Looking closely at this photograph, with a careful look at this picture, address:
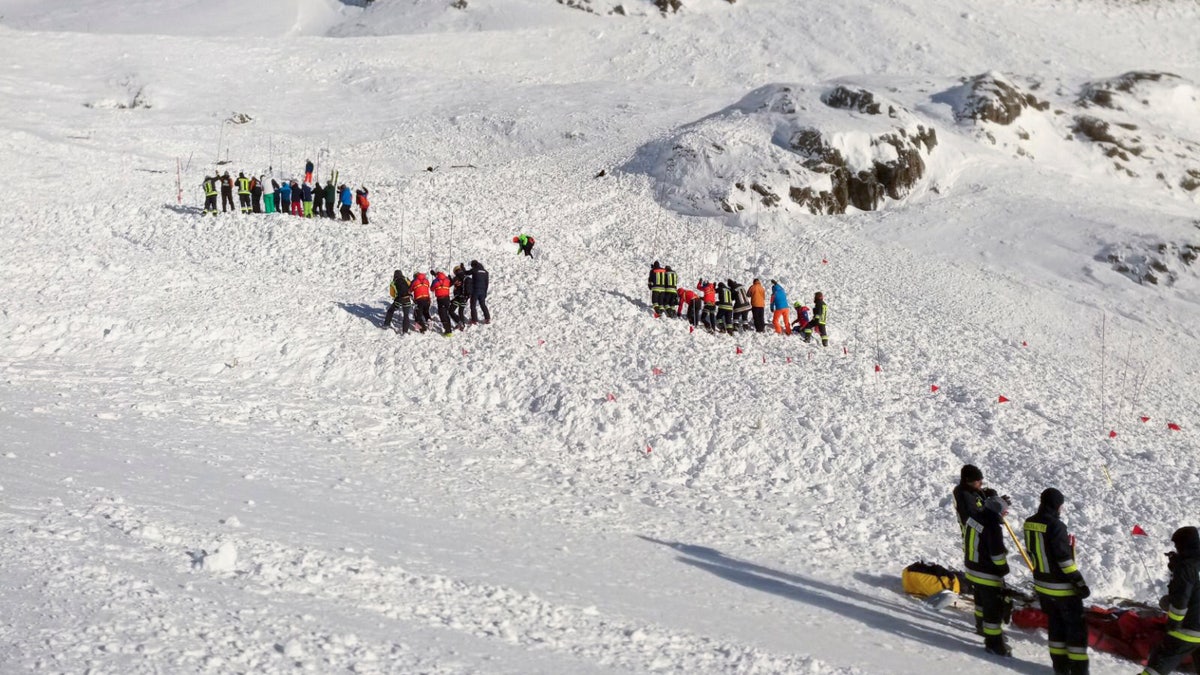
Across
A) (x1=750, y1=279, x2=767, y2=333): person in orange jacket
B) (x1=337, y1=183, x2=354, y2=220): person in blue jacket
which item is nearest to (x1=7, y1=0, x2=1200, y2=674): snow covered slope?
(x1=750, y1=279, x2=767, y2=333): person in orange jacket

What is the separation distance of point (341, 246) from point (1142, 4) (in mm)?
→ 66397

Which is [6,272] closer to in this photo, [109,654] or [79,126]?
[109,654]

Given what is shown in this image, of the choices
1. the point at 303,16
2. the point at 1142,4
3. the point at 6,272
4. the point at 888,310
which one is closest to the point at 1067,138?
the point at 888,310

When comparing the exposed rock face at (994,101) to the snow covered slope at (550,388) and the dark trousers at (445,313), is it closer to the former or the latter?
the snow covered slope at (550,388)

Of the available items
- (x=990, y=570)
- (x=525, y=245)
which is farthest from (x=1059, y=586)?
(x=525, y=245)

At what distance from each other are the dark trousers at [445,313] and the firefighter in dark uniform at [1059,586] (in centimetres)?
1204

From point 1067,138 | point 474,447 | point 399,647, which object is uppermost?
point 1067,138

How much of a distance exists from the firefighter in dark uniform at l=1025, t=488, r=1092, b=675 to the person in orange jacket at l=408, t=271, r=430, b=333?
12502mm

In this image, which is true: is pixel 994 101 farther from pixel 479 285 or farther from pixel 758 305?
pixel 479 285

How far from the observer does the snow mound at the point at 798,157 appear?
102ft

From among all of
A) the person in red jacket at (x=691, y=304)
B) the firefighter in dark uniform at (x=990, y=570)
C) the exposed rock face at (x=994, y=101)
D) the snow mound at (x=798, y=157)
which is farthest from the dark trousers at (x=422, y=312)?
the exposed rock face at (x=994, y=101)

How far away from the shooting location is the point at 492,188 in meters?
30.7

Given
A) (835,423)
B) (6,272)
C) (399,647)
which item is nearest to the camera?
(399,647)

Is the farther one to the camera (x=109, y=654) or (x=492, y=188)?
(x=492, y=188)
